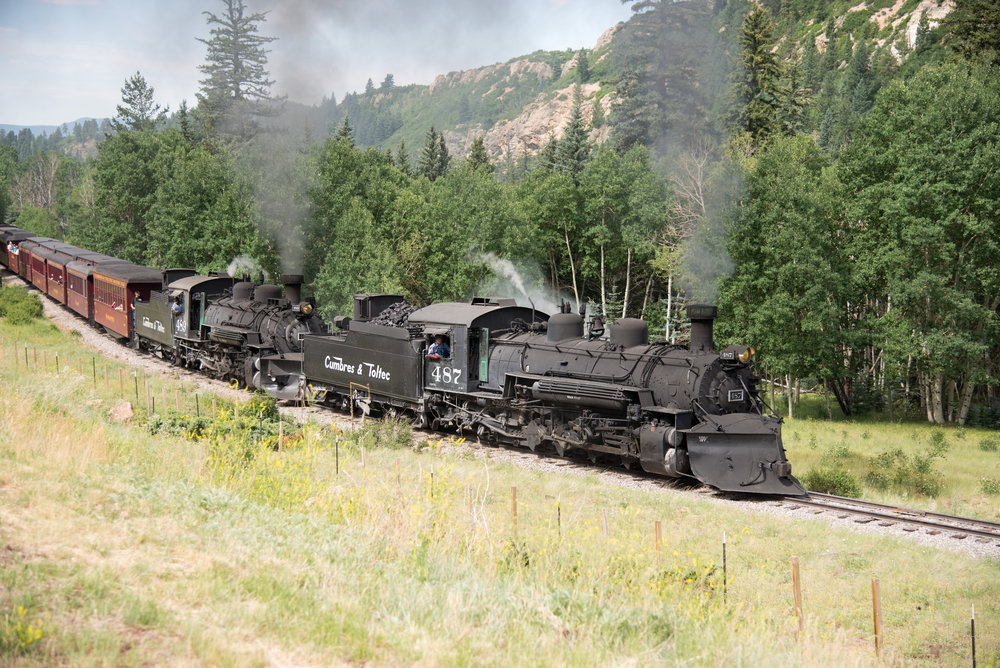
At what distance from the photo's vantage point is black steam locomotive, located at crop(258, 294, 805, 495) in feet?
46.6

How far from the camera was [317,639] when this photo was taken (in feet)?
19.3

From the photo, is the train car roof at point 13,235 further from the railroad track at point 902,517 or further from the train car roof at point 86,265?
the railroad track at point 902,517

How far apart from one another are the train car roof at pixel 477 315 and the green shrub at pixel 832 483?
7.20 meters

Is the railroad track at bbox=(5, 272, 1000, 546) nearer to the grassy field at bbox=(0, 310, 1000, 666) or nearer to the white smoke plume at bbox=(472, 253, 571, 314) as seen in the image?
the grassy field at bbox=(0, 310, 1000, 666)

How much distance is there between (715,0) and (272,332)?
36.8 metres

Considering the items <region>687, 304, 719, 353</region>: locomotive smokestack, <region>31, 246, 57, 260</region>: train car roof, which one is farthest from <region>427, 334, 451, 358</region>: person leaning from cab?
<region>31, 246, 57, 260</region>: train car roof

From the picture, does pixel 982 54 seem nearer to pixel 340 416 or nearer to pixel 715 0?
pixel 715 0

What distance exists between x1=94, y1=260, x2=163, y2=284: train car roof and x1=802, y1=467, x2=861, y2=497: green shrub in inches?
1061

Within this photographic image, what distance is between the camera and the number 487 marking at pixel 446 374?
1850 cm

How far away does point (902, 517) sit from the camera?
516 inches

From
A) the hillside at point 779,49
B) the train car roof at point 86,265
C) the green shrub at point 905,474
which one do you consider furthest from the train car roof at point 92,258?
the green shrub at point 905,474

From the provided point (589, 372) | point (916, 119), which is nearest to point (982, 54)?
point (916, 119)

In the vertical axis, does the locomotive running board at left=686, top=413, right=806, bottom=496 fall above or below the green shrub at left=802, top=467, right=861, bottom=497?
above

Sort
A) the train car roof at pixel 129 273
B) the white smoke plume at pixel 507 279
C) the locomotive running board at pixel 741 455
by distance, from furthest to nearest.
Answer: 1. the white smoke plume at pixel 507 279
2. the train car roof at pixel 129 273
3. the locomotive running board at pixel 741 455
